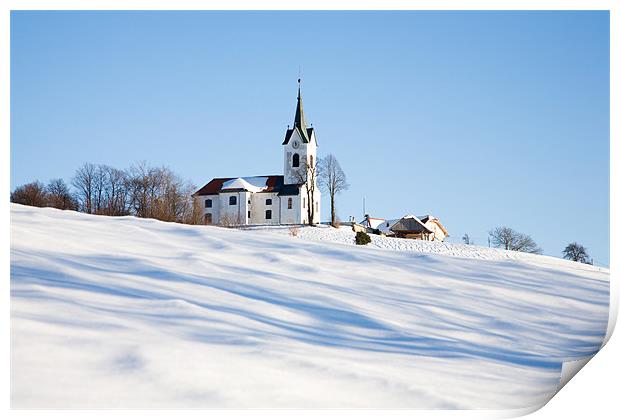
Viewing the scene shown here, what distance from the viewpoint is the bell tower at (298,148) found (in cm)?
4959

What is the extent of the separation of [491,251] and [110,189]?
15557 millimetres

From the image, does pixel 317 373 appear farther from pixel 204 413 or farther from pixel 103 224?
pixel 103 224

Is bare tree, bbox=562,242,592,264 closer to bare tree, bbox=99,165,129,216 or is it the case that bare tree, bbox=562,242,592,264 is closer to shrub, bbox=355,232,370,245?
shrub, bbox=355,232,370,245

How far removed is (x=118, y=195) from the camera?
27.8 metres

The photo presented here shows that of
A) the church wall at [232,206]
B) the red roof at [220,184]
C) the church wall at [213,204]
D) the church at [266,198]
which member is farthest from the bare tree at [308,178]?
the church wall at [213,204]

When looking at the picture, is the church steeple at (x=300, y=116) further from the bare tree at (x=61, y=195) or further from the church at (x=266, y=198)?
the bare tree at (x=61, y=195)

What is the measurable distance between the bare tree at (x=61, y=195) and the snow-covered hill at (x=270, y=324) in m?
19.5

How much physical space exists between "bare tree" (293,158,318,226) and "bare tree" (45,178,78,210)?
20.1 meters

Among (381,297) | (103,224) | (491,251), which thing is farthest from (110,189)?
(381,297)

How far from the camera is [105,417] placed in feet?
9.16

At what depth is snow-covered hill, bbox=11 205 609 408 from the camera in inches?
115

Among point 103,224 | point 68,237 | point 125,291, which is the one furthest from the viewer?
point 103,224

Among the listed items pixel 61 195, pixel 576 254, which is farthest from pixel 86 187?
pixel 576 254

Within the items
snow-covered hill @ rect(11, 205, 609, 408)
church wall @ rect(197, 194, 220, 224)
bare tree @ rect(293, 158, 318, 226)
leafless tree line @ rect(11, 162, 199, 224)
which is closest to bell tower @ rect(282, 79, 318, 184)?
bare tree @ rect(293, 158, 318, 226)
